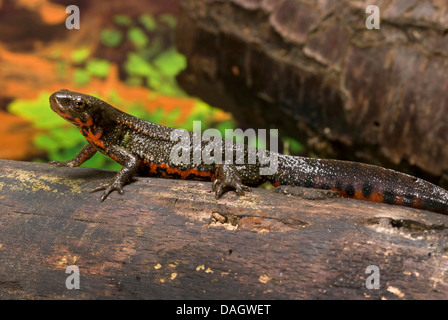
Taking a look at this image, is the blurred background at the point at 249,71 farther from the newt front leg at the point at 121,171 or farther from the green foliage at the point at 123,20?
the newt front leg at the point at 121,171

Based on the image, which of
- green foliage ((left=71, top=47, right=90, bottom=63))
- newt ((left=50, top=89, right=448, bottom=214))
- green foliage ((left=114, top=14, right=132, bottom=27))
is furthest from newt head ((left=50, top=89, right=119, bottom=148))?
green foliage ((left=114, top=14, right=132, bottom=27))

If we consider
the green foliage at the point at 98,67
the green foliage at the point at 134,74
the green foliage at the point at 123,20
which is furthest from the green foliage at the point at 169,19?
the green foliage at the point at 98,67

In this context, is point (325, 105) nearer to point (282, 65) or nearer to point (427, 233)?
point (282, 65)

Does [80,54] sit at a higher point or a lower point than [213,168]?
higher

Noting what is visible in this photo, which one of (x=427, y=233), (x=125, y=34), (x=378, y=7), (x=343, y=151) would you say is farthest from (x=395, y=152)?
(x=125, y=34)

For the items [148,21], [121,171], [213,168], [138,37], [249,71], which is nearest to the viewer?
[121,171]

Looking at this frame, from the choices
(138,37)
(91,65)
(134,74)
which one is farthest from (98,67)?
(138,37)

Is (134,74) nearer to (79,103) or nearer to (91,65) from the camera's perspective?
(91,65)
